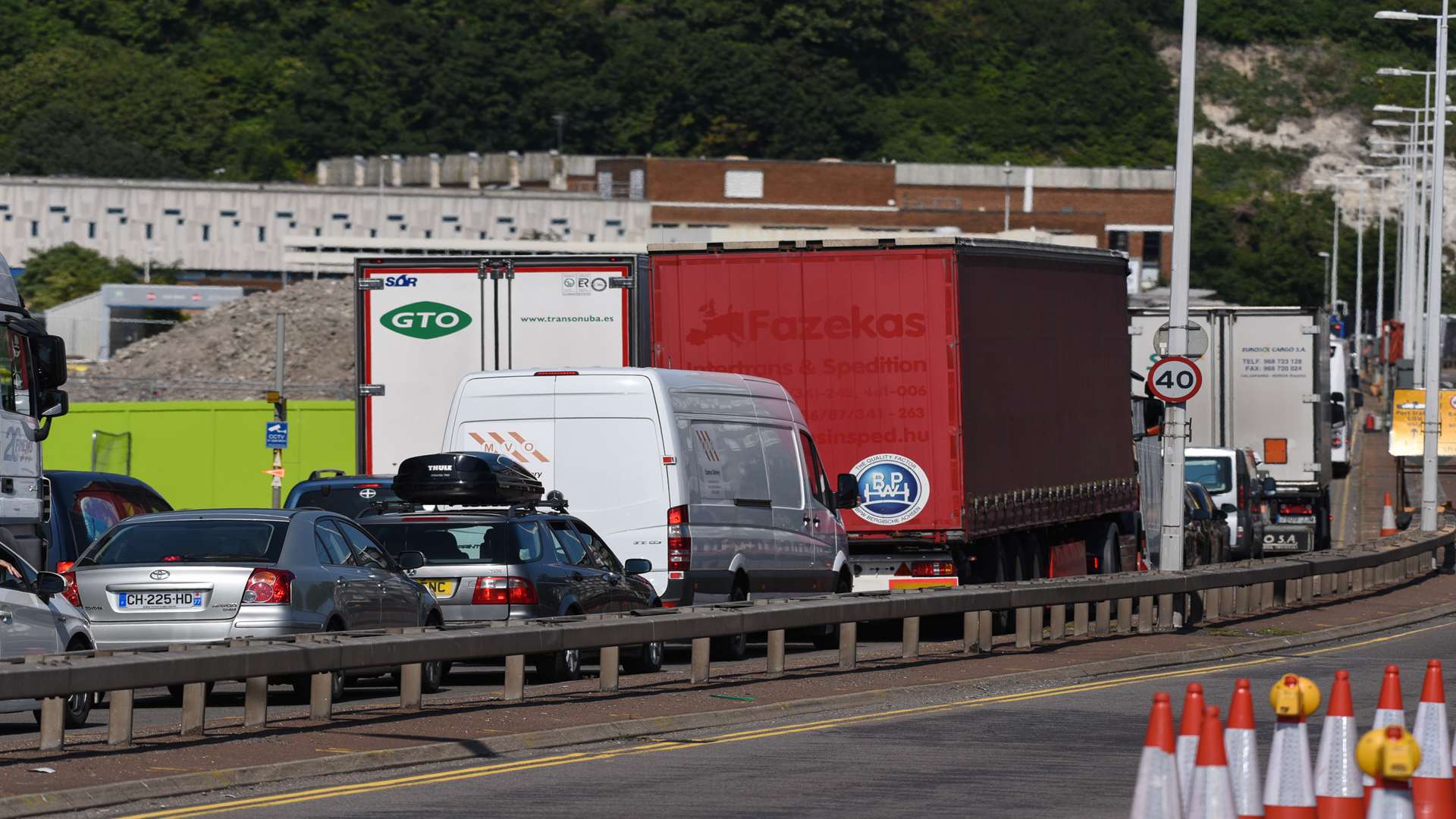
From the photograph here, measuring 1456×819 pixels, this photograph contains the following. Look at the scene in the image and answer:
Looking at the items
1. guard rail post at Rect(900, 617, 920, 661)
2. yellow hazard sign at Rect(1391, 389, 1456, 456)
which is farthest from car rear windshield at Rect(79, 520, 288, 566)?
yellow hazard sign at Rect(1391, 389, 1456, 456)

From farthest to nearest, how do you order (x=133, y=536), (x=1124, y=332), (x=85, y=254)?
(x=85, y=254) < (x=1124, y=332) < (x=133, y=536)

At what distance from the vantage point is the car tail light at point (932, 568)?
2281cm

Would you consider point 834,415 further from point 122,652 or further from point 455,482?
point 122,652

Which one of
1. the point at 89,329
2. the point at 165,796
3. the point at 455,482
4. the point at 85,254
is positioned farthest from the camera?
the point at 85,254

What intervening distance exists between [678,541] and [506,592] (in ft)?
7.91

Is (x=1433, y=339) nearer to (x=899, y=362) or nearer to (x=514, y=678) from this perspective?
(x=899, y=362)

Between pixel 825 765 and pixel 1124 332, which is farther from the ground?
pixel 1124 332

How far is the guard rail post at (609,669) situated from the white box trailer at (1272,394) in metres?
20.7

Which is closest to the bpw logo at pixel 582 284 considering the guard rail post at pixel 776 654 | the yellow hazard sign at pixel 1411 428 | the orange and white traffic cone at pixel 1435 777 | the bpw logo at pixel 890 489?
the bpw logo at pixel 890 489

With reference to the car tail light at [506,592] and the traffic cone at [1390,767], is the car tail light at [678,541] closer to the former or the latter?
the car tail light at [506,592]

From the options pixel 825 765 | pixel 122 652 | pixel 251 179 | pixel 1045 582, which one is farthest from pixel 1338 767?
pixel 251 179

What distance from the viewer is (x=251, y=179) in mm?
165125

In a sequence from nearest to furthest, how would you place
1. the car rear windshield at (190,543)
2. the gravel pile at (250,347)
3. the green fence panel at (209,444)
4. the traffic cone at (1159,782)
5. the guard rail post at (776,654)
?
the traffic cone at (1159,782) → the car rear windshield at (190,543) → the guard rail post at (776,654) → the green fence panel at (209,444) → the gravel pile at (250,347)

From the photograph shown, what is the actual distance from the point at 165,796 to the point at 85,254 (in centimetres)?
12027
